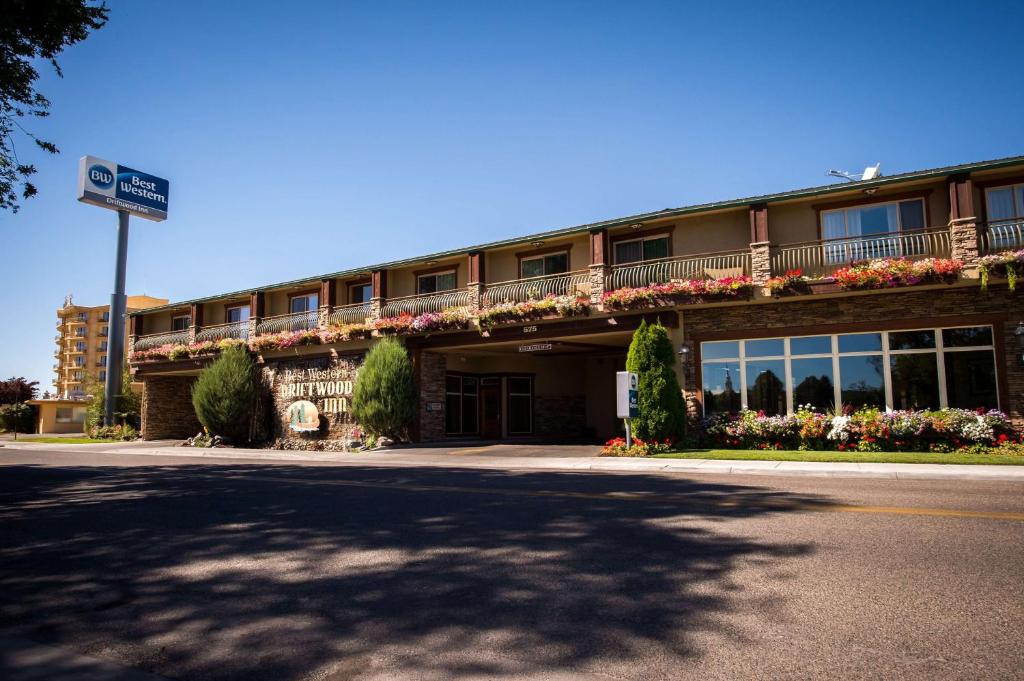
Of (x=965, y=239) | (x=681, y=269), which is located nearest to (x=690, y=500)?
(x=965, y=239)

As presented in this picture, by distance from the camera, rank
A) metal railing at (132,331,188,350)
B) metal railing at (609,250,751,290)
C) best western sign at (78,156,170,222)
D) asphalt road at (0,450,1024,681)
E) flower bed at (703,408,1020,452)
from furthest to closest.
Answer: best western sign at (78,156,170,222) < metal railing at (132,331,188,350) < metal railing at (609,250,751,290) < flower bed at (703,408,1020,452) < asphalt road at (0,450,1024,681)

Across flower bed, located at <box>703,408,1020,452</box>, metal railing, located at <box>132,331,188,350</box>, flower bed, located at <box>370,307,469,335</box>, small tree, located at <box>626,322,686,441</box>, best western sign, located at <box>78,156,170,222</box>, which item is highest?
best western sign, located at <box>78,156,170,222</box>

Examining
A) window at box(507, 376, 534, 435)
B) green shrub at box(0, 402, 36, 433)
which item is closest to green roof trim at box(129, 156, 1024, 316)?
window at box(507, 376, 534, 435)

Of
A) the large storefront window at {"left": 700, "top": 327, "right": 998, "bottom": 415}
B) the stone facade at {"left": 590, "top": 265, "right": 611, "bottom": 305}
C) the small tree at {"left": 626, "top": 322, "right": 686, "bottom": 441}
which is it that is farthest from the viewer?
the stone facade at {"left": 590, "top": 265, "right": 611, "bottom": 305}

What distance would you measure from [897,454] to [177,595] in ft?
50.7

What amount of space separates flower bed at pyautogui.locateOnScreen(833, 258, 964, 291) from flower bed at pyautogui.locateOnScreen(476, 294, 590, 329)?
24.9 ft

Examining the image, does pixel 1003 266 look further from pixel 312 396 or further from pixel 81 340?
pixel 81 340

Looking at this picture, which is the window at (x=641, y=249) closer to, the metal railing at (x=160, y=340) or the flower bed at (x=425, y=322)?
the flower bed at (x=425, y=322)

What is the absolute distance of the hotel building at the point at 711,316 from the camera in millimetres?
17031

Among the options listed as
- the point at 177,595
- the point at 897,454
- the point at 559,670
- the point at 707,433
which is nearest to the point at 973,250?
the point at 897,454

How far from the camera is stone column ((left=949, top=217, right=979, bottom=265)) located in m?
16.3

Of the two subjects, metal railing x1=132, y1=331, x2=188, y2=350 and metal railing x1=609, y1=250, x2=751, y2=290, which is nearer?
metal railing x1=609, y1=250, x2=751, y2=290

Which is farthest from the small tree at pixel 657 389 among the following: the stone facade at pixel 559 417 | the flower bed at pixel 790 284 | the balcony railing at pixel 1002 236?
the stone facade at pixel 559 417

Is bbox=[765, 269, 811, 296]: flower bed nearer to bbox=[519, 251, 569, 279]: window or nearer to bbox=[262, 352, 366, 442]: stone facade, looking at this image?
bbox=[519, 251, 569, 279]: window
